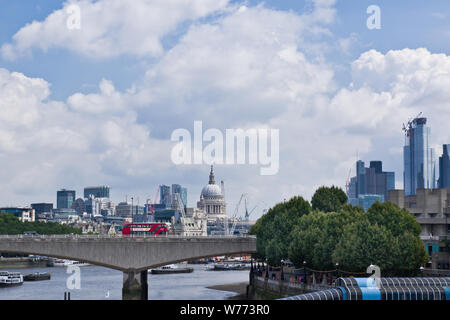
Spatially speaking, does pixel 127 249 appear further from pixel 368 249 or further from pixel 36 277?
pixel 36 277

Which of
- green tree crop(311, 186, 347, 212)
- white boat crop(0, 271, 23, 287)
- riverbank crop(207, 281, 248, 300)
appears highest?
green tree crop(311, 186, 347, 212)

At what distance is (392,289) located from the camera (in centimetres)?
5309

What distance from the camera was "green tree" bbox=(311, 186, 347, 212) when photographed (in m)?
126

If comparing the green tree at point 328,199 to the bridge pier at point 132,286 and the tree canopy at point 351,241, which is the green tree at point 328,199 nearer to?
A: the tree canopy at point 351,241

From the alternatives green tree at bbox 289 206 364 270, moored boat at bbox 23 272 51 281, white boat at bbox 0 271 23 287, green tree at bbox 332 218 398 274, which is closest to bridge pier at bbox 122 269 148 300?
green tree at bbox 289 206 364 270

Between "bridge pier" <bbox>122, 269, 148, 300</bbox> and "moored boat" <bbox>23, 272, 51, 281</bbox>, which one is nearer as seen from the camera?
"bridge pier" <bbox>122, 269, 148, 300</bbox>

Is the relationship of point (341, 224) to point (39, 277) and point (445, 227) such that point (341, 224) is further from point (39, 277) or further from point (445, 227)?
point (39, 277)

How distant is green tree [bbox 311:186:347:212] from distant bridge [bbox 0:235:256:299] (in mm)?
28455

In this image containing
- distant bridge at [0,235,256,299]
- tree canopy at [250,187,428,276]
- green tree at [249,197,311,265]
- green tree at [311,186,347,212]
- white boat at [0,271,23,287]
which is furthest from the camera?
green tree at [311,186,347,212]

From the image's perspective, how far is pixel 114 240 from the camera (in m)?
96.9

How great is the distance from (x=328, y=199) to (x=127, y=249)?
44124 millimetres

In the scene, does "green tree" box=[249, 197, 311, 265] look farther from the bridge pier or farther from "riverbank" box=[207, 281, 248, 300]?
the bridge pier
